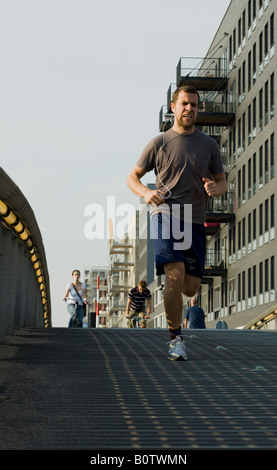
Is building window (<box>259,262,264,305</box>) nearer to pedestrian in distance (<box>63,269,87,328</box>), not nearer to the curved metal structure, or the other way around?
pedestrian in distance (<box>63,269,87,328</box>)

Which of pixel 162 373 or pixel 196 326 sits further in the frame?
pixel 196 326

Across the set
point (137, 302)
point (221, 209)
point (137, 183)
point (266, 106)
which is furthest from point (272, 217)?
point (137, 183)

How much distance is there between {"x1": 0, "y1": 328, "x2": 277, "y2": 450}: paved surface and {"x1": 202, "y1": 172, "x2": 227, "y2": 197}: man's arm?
1.31 meters

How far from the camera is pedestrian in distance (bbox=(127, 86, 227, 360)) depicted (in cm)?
757

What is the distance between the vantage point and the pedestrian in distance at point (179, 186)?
7.57m

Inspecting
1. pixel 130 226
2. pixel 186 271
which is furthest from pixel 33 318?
pixel 130 226

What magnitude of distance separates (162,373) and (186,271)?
4.99 ft

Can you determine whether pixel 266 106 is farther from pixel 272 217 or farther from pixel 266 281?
pixel 266 281

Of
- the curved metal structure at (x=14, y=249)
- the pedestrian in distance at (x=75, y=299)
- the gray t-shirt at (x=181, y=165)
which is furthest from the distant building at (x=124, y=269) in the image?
the gray t-shirt at (x=181, y=165)

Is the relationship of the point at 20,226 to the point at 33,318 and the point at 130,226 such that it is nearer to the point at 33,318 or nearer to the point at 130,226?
the point at 33,318

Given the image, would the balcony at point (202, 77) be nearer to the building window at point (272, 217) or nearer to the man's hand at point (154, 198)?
the building window at point (272, 217)

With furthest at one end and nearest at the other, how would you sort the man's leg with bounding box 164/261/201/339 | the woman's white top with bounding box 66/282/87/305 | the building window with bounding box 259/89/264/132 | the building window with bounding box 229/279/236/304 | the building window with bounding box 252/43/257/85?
1. the building window with bounding box 229/279/236/304
2. the building window with bounding box 252/43/257/85
3. the building window with bounding box 259/89/264/132
4. the woman's white top with bounding box 66/282/87/305
5. the man's leg with bounding box 164/261/201/339

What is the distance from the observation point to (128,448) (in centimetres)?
403

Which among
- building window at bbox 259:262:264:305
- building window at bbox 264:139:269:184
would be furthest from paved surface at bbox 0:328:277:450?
building window at bbox 264:139:269:184
